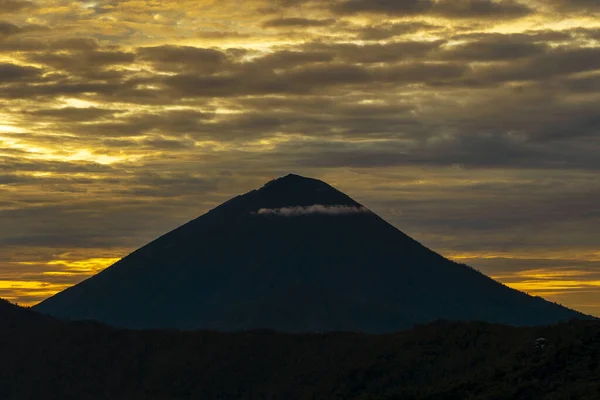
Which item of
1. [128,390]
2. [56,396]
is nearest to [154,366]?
[128,390]

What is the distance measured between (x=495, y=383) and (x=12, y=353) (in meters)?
75.5

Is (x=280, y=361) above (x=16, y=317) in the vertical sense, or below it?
below

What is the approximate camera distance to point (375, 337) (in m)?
102

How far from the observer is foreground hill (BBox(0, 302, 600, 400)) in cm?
6419

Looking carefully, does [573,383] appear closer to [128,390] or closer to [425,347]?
[425,347]

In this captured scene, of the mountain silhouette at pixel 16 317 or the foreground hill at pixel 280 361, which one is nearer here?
the foreground hill at pixel 280 361

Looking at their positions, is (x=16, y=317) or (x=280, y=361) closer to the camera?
(x=280, y=361)

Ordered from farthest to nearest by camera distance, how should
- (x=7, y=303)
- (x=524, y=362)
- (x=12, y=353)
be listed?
(x=7, y=303) → (x=12, y=353) → (x=524, y=362)

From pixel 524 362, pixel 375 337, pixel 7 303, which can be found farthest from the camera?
pixel 7 303

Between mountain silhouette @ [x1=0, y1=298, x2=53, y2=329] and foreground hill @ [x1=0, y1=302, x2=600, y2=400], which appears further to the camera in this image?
mountain silhouette @ [x1=0, y1=298, x2=53, y2=329]

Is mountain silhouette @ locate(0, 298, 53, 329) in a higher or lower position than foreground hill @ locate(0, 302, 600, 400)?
higher

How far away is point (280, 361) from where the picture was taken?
10594cm

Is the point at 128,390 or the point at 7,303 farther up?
the point at 7,303

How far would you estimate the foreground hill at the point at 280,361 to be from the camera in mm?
64188
